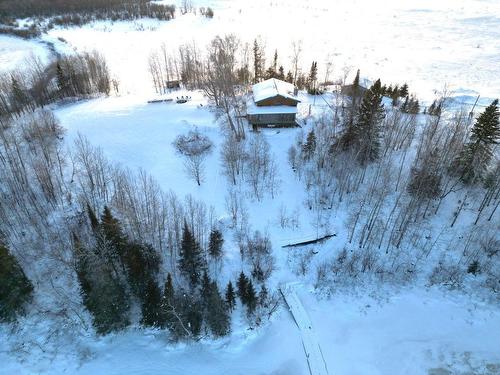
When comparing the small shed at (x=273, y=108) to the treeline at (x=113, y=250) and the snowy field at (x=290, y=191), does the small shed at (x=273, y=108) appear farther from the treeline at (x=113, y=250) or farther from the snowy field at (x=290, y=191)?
the treeline at (x=113, y=250)

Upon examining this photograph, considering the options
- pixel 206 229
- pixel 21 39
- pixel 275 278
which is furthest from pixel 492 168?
pixel 21 39

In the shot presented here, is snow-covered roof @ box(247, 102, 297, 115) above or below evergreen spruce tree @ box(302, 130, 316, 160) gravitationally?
above

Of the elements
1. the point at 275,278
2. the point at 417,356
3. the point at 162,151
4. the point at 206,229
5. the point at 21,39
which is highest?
the point at 21,39

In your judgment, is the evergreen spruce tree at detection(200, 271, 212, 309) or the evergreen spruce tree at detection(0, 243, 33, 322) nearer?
the evergreen spruce tree at detection(0, 243, 33, 322)

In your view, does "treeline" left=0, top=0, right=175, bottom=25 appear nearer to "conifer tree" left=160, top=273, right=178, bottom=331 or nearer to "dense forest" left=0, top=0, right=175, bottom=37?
"dense forest" left=0, top=0, right=175, bottom=37

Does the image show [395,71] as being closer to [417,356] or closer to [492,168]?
[492,168]

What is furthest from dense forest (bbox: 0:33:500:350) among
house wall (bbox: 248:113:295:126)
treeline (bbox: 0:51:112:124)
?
treeline (bbox: 0:51:112:124)

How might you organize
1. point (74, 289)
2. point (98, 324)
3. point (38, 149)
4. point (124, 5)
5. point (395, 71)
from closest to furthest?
point (98, 324) < point (74, 289) < point (38, 149) < point (395, 71) < point (124, 5)
